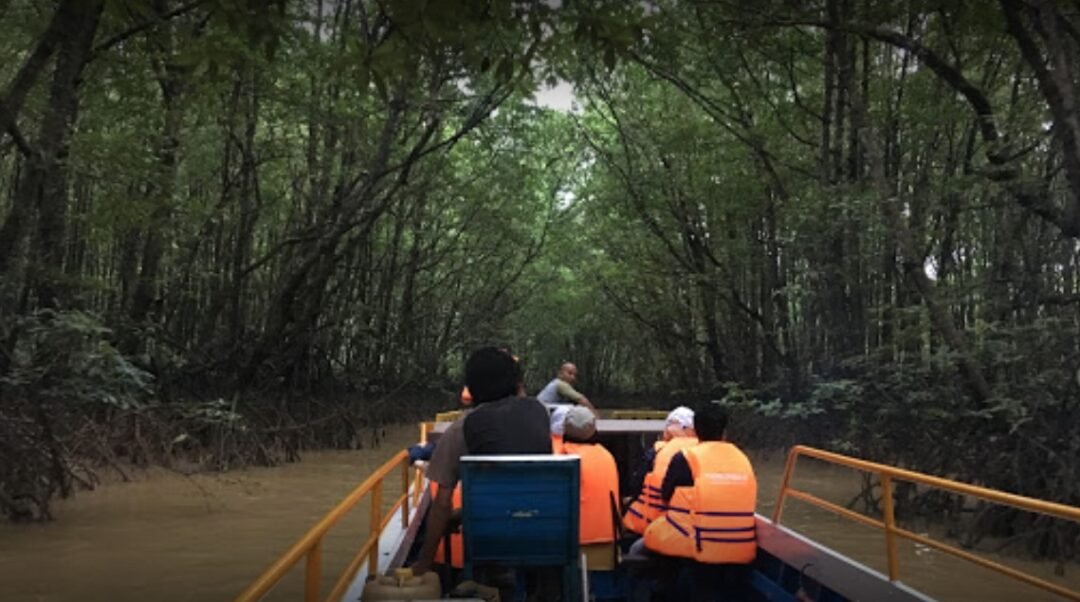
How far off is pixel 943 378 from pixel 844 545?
6.46ft

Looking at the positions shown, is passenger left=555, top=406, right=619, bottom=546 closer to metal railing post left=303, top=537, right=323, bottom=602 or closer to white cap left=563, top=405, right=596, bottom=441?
white cap left=563, top=405, right=596, bottom=441

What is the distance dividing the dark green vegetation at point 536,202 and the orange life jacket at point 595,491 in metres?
1.77

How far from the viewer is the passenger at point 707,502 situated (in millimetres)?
4477

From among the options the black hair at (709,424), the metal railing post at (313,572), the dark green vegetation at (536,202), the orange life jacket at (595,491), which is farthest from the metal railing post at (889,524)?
the metal railing post at (313,572)

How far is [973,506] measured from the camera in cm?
866

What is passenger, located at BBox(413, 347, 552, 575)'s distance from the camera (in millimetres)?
3627

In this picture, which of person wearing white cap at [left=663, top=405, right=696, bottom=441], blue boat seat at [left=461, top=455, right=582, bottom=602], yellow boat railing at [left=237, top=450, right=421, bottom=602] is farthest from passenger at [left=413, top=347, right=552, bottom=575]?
person wearing white cap at [left=663, top=405, right=696, bottom=441]

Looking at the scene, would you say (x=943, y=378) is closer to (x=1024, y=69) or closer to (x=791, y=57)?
(x=1024, y=69)

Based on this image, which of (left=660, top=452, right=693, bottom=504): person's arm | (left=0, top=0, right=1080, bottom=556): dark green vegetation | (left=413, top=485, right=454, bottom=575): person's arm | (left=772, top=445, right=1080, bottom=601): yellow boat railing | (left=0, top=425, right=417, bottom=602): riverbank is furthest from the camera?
(left=0, top=425, right=417, bottom=602): riverbank

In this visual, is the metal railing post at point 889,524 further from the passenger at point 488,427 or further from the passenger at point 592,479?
the passenger at point 488,427

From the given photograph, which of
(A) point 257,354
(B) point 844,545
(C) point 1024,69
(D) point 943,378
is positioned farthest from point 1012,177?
(A) point 257,354

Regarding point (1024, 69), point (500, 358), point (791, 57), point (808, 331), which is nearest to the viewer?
point (500, 358)

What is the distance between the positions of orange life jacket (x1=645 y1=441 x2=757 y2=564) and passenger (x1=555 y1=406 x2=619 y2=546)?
29cm

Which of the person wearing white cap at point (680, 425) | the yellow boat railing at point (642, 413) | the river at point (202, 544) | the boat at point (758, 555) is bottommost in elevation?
the river at point (202, 544)
